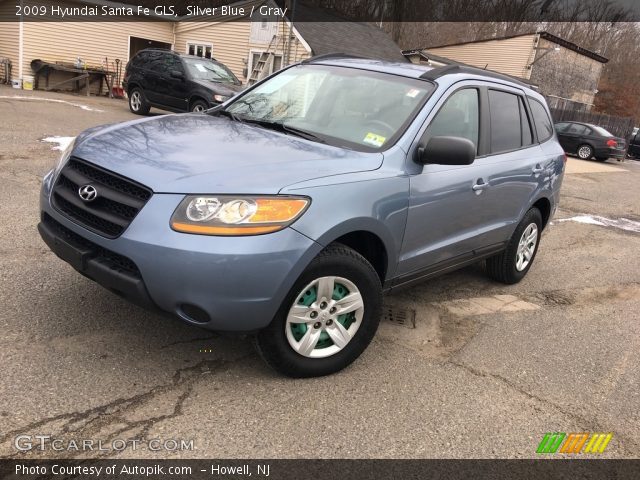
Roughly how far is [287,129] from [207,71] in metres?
11.0

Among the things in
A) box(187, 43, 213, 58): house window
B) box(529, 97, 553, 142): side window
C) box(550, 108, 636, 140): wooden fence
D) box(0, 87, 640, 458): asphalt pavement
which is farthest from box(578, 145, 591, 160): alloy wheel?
box(0, 87, 640, 458): asphalt pavement

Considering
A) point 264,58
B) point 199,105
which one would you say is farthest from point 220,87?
point 264,58

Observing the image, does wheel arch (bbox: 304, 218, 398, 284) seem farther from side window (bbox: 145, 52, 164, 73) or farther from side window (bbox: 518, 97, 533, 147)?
side window (bbox: 145, 52, 164, 73)

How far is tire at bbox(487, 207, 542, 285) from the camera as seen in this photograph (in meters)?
5.03

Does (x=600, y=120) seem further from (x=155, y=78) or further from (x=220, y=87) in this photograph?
(x=155, y=78)

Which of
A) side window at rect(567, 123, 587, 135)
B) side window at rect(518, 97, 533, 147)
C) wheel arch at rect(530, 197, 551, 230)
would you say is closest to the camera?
side window at rect(518, 97, 533, 147)

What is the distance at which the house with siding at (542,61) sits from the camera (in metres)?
29.7

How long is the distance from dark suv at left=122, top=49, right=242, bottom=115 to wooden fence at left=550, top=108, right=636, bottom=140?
20862 mm

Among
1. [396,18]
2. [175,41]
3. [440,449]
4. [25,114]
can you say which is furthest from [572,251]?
[396,18]

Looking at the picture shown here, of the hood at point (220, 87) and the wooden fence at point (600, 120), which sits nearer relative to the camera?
the hood at point (220, 87)

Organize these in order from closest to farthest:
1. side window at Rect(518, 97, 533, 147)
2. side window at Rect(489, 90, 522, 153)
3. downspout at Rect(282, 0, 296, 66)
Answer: side window at Rect(489, 90, 522, 153) < side window at Rect(518, 97, 533, 147) < downspout at Rect(282, 0, 296, 66)

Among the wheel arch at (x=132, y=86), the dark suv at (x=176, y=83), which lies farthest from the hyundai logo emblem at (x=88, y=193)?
the wheel arch at (x=132, y=86)

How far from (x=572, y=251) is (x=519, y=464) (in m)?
4.90

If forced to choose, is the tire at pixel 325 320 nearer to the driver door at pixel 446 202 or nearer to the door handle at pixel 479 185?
the driver door at pixel 446 202
